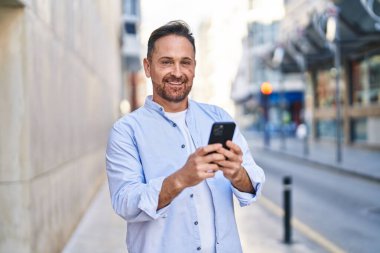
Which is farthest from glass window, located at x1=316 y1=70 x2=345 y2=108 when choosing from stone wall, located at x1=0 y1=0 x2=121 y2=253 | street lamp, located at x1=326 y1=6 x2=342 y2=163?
stone wall, located at x1=0 y1=0 x2=121 y2=253

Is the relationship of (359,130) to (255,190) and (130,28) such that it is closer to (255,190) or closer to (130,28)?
(255,190)

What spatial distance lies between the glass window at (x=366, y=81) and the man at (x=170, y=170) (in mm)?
21668

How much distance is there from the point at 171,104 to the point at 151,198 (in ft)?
1.73

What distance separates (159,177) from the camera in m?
2.11

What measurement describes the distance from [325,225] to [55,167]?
464cm

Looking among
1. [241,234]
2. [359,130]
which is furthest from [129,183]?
[359,130]

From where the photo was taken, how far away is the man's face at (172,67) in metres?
2.27

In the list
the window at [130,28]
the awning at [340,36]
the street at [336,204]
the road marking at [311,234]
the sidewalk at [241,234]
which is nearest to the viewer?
the sidewalk at [241,234]

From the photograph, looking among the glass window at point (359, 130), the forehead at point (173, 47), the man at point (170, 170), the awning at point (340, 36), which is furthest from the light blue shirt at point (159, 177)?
the glass window at point (359, 130)

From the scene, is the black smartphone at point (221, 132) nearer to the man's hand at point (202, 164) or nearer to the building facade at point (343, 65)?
the man's hand at point (202, 164)

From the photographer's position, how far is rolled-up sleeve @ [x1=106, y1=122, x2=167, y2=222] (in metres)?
2.03

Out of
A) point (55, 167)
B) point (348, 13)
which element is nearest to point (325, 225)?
point (55, 167)

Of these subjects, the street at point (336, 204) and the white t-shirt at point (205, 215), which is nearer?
the white t-shirt at point (205, 215)

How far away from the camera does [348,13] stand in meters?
17.7
